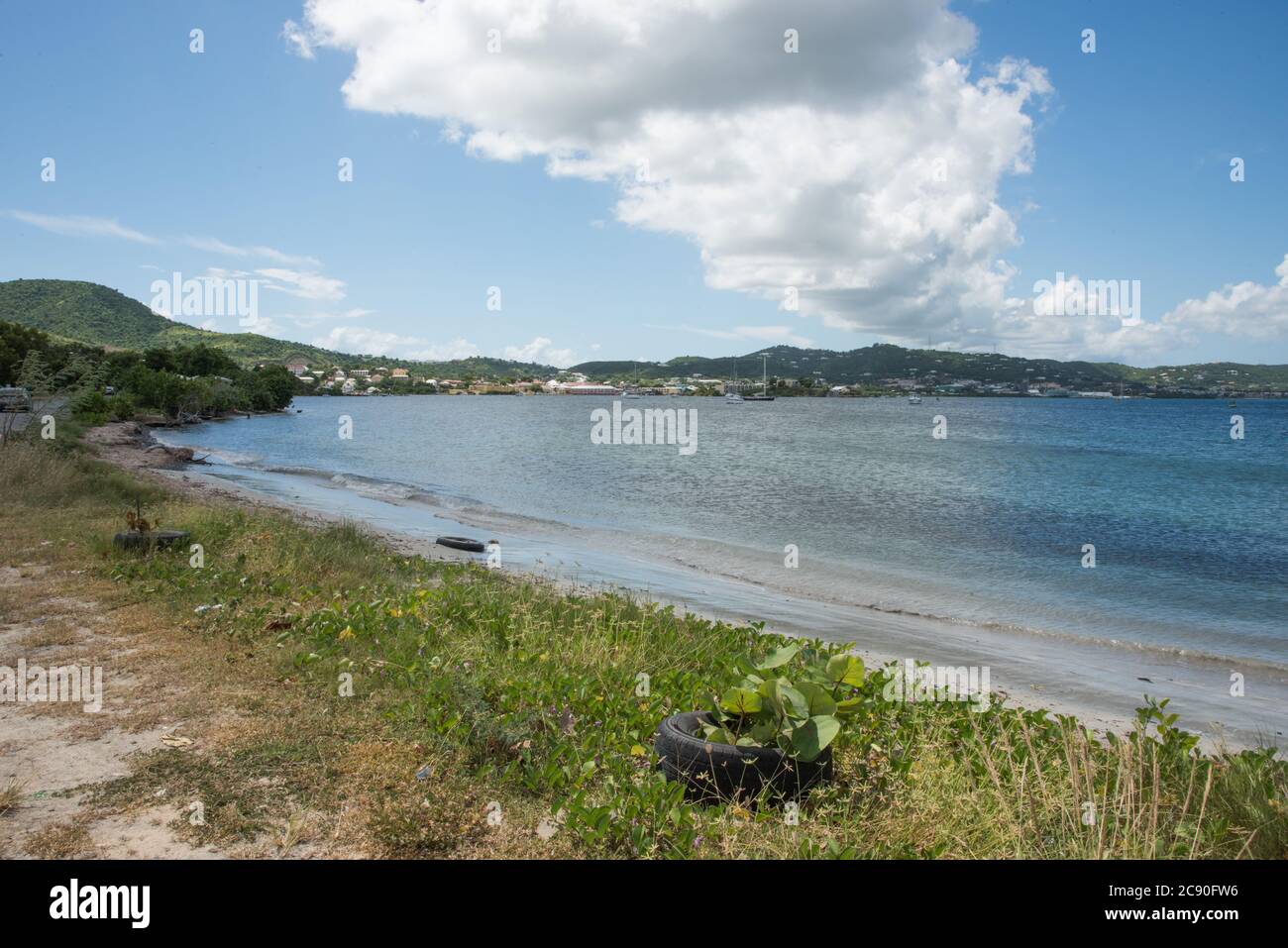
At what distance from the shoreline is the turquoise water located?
115 cm

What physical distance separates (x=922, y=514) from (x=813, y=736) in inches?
1150

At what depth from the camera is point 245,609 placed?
9.65 meters

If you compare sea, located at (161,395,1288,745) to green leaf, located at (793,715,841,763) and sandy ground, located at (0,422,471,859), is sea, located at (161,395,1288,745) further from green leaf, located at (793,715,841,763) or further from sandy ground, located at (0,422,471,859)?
sandy ground, located at (0,422,471,859)

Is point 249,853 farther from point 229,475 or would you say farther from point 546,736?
point 229,475

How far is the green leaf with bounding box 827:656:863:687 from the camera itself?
5953 millimetres

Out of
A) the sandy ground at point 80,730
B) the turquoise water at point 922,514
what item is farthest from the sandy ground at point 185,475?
the sandy ground at point 80,730

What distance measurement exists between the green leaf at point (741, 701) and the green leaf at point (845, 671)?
2.54 feet

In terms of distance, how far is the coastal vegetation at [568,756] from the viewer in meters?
4.78

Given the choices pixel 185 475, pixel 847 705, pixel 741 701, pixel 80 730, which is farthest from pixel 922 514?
pixel 185 475

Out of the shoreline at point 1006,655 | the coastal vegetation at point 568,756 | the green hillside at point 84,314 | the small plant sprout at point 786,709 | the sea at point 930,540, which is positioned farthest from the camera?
the green hillside at point 84,314

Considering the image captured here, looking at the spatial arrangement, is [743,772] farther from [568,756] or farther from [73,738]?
[73,738]

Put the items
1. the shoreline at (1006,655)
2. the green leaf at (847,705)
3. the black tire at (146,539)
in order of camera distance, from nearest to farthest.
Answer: the green leaf at (847,705)
the shoreline at (1006,655)
the black tire at (146,539)

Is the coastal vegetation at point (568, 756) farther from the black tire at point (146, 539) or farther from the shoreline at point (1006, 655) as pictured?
the black tire at point (146, 539)
